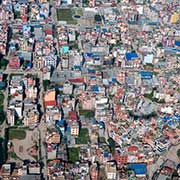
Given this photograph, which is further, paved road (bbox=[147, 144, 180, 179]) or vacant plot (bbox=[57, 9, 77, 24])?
vacant plot (bbox=[57, 9, 77, 24])

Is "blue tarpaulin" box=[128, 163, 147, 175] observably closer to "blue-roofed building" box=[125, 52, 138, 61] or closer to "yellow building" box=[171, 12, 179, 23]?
"blue-roofed building" box=[125, 52, 138, 61]

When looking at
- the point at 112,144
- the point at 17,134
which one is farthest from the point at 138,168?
the point at 17,134

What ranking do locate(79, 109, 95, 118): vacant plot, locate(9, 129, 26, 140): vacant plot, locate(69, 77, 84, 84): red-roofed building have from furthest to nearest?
1. locate(69, 77, 84, 84): red-roofed building
2. locate(79, 109, 95, 118): vacant plot
3. locate(9, 129, 26, 140): vacant plot

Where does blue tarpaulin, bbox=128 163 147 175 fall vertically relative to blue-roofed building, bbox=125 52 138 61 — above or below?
below

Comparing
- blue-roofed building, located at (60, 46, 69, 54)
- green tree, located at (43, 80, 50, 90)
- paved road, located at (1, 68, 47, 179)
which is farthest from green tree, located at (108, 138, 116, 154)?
blue-roofed building, located at (60, 46, 69, 54)

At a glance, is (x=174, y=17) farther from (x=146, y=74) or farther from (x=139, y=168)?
(x=139, y=168)

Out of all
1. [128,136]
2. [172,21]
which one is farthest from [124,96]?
[172,21]
